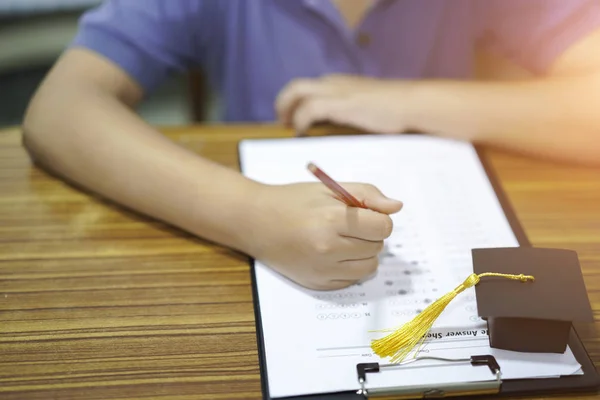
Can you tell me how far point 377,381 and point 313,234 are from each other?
147 mm

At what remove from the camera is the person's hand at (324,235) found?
627mm

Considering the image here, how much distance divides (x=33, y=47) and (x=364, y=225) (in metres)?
1.54

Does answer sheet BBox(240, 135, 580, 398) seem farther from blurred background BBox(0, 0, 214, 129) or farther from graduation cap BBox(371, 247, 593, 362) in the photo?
blurred background BBox(0, 0, 214, 129)

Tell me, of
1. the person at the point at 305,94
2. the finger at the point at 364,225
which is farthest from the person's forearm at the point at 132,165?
the finger at the point at 364,225

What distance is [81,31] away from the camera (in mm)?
912

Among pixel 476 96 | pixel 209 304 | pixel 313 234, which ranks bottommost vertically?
pixel 209 304

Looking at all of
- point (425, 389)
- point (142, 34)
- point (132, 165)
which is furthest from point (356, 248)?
point (142, 34)

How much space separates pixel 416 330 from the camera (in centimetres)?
58

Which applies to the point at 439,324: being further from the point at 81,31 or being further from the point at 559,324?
the point at 81,31

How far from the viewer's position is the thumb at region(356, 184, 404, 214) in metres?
0.63

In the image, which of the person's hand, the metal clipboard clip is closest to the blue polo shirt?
the person's hand

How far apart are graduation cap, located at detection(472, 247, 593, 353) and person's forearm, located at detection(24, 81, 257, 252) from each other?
236 millimetres

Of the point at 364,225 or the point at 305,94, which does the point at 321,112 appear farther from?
the point at 364,225

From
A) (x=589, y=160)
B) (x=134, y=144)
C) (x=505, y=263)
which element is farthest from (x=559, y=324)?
(x=134, y=144)
